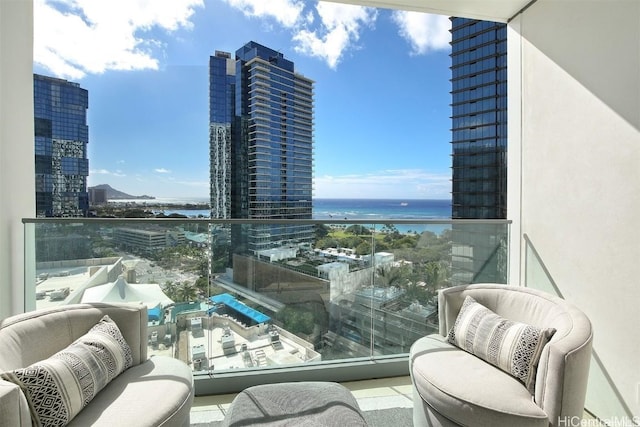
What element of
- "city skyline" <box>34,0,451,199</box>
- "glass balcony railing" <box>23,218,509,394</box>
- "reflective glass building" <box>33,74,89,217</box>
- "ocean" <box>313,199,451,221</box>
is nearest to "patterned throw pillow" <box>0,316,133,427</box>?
"glass balcony railing" <box>23,218,509,394</box>

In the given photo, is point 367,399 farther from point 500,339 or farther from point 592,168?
point 592,168

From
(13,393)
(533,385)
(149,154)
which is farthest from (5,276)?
(149,154)

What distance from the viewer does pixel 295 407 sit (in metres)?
1.32

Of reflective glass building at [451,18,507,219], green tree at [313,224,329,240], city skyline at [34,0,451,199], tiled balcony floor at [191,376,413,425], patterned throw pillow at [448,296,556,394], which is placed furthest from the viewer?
city skyline at [34,0,451,199]

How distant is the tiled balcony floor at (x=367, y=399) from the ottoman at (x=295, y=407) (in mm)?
746

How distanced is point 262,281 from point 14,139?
2.01 meters

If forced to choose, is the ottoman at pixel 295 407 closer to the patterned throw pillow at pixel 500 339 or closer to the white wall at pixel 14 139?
the patterned throw pillow at pixel 500 339

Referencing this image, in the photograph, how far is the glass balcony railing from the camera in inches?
85.7

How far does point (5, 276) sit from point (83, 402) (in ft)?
4.79

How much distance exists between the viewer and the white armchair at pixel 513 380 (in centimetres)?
126

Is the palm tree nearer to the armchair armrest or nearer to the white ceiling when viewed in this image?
the armchair armrest

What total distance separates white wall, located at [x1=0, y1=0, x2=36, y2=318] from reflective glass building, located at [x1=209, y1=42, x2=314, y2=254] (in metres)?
3.93

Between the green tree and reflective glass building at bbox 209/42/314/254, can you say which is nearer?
the green tree

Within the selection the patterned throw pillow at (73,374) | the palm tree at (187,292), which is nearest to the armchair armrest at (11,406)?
the patterned throw pillow at (73,374)
